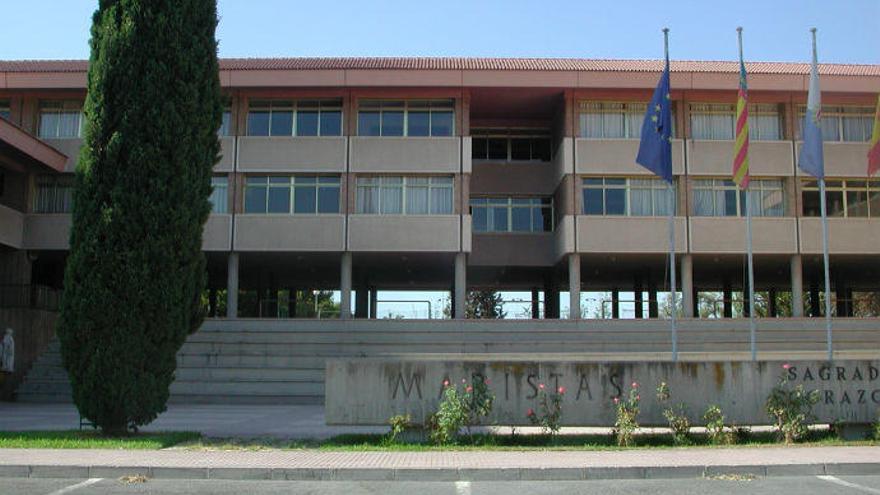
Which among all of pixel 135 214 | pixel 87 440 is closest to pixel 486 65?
pixel 135 214

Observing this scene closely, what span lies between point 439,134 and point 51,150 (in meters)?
13.7

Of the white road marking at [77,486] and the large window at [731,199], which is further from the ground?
the large window at [731,199]

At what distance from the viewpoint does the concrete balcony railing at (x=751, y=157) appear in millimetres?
31156

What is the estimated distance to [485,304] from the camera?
3897cm

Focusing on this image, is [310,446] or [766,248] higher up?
[766,248]

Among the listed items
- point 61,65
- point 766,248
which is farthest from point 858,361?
point 61,65

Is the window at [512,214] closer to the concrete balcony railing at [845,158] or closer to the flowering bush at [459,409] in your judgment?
the concrete balcony railing at [845,158]

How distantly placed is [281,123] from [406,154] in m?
4.87

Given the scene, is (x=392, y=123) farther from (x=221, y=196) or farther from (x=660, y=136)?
(x=660, y=136)

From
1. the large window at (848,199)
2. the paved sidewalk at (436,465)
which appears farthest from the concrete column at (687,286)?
the paved sidewalk at (436,465)

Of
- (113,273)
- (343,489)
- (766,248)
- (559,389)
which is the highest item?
(766,248)

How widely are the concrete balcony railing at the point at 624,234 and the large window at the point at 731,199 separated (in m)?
1.17

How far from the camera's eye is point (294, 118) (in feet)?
105

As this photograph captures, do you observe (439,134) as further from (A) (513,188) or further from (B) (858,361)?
(B) (858,361)
